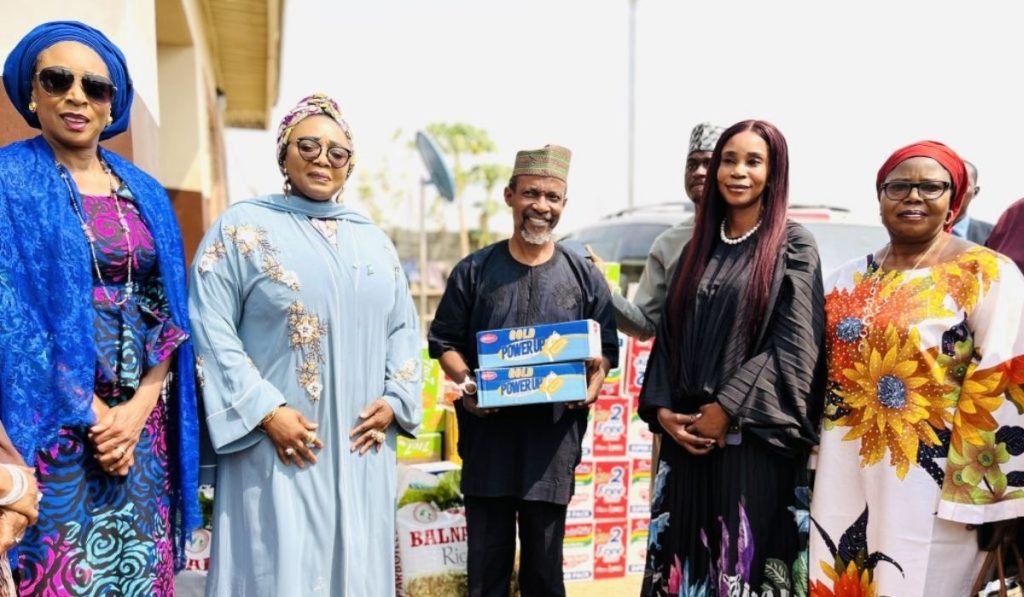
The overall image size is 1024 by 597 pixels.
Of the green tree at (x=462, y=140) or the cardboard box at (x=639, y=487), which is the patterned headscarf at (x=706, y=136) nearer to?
the cardboard box at (x=639, y=487)

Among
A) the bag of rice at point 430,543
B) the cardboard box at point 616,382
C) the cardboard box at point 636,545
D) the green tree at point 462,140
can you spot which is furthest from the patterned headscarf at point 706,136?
the green tree at point 462,140

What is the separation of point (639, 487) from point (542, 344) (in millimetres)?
2172

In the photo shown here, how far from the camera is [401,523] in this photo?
3.77 m

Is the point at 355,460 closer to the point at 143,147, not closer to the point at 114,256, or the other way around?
the point at 114,256

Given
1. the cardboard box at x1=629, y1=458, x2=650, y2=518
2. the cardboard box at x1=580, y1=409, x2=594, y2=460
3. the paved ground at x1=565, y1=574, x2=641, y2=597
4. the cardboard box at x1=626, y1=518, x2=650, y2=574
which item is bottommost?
the paved ground at x1=565, y1=574, x2=641, y2=597

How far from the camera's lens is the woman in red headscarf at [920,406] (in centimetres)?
A: 248

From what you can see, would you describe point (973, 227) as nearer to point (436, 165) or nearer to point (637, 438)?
point (637, 438)

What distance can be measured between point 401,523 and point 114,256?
1955mm

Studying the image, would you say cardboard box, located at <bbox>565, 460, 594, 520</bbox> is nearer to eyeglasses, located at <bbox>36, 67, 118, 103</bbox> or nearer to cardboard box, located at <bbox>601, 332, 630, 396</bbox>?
cardboard box, located at <bbox>601, 332, 630, 396</bbox>

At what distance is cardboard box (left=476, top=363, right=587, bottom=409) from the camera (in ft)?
9.80

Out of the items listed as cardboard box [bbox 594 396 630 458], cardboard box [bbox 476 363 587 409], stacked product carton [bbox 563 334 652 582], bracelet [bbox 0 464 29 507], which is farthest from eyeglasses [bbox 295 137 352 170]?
cardboard box [bbox 594 396 630 458]

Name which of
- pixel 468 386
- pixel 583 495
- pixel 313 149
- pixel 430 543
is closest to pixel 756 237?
pixel 468 386

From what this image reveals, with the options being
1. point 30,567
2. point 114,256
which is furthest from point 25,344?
point 30,567

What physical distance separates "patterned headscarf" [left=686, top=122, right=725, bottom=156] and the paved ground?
2.49 m
